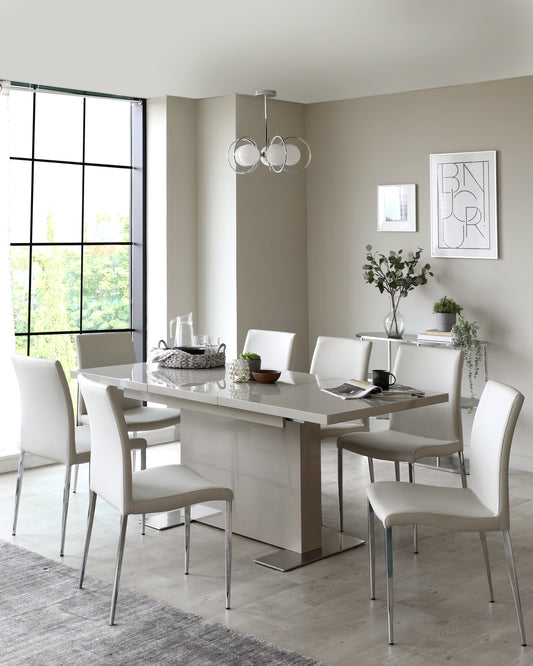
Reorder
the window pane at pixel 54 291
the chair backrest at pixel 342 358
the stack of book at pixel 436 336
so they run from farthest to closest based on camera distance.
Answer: the window pane at pixel 54 291
the stack of book at pixel 436 336
the chair backrest at pixel 342 358

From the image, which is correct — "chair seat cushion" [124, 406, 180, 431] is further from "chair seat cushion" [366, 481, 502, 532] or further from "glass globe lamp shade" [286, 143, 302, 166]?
"chair seat cushion" [366, 481, 502, 532]

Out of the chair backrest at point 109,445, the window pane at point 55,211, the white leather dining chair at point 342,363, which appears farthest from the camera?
the window pane at point 55,211

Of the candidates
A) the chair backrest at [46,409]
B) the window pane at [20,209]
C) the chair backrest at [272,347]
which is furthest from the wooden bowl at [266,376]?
the window pane at [20,209]

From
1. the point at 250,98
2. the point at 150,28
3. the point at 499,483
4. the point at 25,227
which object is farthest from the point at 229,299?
the point at 25,227

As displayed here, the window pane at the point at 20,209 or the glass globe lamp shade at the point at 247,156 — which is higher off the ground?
the window pane at the point at 20,209

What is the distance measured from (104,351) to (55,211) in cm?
679

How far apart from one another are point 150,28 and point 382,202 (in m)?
2.66

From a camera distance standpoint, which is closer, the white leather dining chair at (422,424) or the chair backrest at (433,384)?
the white leather dining chair at (422,424)

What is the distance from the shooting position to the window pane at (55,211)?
→ 11492 millimetres

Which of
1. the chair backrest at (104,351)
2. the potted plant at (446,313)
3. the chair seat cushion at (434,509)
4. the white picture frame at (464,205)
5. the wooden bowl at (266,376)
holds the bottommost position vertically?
the chair seat cushion at (434,509)

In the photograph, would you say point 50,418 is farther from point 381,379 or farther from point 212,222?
point 212,222

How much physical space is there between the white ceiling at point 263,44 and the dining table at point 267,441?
5.38ft

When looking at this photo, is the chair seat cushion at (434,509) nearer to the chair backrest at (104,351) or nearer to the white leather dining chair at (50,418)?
the white leather dining chair at (50,418)

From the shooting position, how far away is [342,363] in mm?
4848
